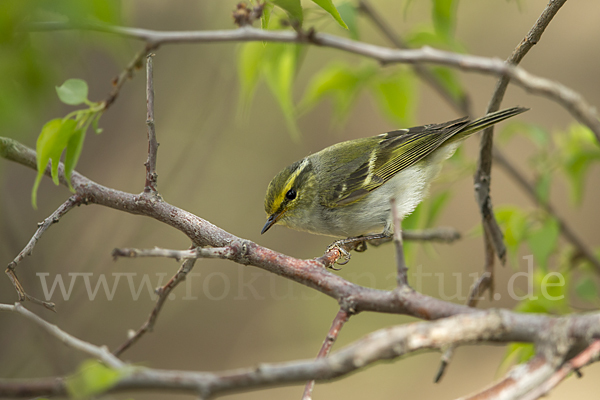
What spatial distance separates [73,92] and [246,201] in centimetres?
496

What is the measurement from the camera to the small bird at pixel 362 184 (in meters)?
3.41

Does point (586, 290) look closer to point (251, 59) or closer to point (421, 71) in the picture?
point (421, 71)

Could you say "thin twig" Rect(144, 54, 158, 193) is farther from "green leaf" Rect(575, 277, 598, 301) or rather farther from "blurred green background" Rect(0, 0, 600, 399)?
"blurred green background" Rect(0, 0, 600, 399)

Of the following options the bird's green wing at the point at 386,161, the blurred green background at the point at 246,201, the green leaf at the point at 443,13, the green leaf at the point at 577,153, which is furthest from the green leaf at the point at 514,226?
the blurred green background at the point at 246,201

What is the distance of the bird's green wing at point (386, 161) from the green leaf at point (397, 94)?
1.56ft

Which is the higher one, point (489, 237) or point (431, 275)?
point (431, 275)

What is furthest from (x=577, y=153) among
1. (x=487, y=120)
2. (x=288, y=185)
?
(x=288, y=185)

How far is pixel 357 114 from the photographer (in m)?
6.66

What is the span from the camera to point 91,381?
854 mm

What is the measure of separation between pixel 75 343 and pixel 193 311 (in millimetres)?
4991

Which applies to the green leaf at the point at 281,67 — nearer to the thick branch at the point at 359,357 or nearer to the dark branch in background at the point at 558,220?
Result: the dark branch in background at the point at 558,220

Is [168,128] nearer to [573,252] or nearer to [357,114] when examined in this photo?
[357,114]

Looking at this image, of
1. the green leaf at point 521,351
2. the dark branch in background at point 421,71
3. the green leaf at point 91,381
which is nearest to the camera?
the green leaf at point 91,381

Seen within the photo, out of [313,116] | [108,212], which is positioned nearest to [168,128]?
[108,212]
